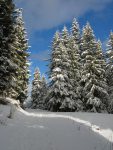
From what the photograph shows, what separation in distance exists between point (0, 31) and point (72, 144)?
1598 cm

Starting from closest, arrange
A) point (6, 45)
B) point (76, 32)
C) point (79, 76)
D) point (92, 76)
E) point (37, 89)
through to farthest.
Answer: point (6, 45) < point (92, 76) < point (79, 76) < point (76, 32) < point (37, 89)

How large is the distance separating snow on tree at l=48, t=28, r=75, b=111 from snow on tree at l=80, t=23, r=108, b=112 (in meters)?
2.62

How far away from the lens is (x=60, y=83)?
3916 cm

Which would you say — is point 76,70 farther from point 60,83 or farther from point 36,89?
→ point 36,89

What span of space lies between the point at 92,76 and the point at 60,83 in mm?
5200

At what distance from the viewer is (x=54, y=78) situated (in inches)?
1559

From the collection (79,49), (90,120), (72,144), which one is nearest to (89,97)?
(79,49)

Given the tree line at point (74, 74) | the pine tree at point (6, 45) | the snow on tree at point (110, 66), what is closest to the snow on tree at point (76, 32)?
the tree line at point (74, 74)

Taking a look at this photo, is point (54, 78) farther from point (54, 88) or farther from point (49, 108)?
point (49, 108)

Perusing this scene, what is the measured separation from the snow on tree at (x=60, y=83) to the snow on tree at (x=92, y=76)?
103 inches

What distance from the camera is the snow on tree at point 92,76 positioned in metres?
39.6

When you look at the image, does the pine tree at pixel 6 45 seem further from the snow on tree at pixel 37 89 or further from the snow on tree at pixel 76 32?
the snow on tree at pixel 37 89

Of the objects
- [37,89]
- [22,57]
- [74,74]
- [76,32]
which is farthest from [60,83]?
[37,89]

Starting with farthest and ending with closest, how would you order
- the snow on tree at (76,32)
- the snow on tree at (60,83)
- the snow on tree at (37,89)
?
the snow on tree at (37,89) → the snow on tree at (76,32) → the snow on tree at (60,83)
